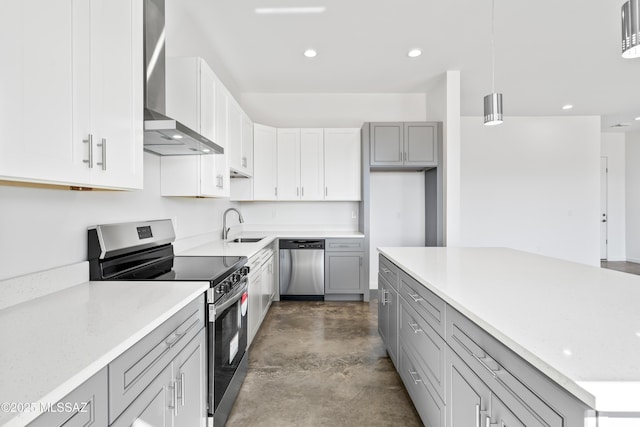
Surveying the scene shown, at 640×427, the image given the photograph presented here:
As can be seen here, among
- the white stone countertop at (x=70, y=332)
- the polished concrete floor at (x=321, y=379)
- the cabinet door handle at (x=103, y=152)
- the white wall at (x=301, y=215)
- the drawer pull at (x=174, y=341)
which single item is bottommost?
the polished concrete floor at (x=321, y=379)

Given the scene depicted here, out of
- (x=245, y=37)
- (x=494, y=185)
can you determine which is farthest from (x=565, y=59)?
(x=245, y=37)

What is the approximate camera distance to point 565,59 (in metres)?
3.52

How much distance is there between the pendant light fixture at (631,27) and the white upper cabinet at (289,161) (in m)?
3.45

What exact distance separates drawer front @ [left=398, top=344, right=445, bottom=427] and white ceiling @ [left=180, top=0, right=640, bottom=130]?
9.02 ft

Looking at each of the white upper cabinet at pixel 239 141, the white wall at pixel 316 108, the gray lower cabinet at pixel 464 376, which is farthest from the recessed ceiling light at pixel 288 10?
the gray lower cabinet at pixel 464 376

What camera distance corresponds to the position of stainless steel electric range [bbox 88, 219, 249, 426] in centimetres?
155

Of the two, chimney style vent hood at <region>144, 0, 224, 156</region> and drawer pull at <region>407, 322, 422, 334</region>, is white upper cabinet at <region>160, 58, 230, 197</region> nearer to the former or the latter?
chimney style vent hood at <region>144, 0, 224, 156</region>

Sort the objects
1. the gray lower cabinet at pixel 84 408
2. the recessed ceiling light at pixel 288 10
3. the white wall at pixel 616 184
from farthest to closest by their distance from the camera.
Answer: the white wall at pixel 616 184 < the recessed ceiling light at pixel 288 10 < the gray lower cabinet at pixel 84 408

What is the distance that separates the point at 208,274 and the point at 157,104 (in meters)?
1.08

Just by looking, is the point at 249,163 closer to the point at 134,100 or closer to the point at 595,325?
the point at 134,100

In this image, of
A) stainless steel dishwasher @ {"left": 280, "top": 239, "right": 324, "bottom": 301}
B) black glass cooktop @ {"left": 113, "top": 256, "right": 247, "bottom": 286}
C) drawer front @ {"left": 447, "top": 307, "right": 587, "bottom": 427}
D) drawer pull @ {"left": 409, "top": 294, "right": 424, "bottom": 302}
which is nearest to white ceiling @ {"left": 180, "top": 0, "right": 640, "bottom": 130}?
black glass cooktop @ {"left": 113, "top": 256, "right": 247, "bottom": 286}

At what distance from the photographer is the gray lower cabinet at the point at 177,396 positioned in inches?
38.4

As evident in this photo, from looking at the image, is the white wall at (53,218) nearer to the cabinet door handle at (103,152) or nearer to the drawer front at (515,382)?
the cabinet door handle at (103,152)

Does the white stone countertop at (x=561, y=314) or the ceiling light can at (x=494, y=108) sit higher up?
the ceiling light can at (x=494, y=108)
